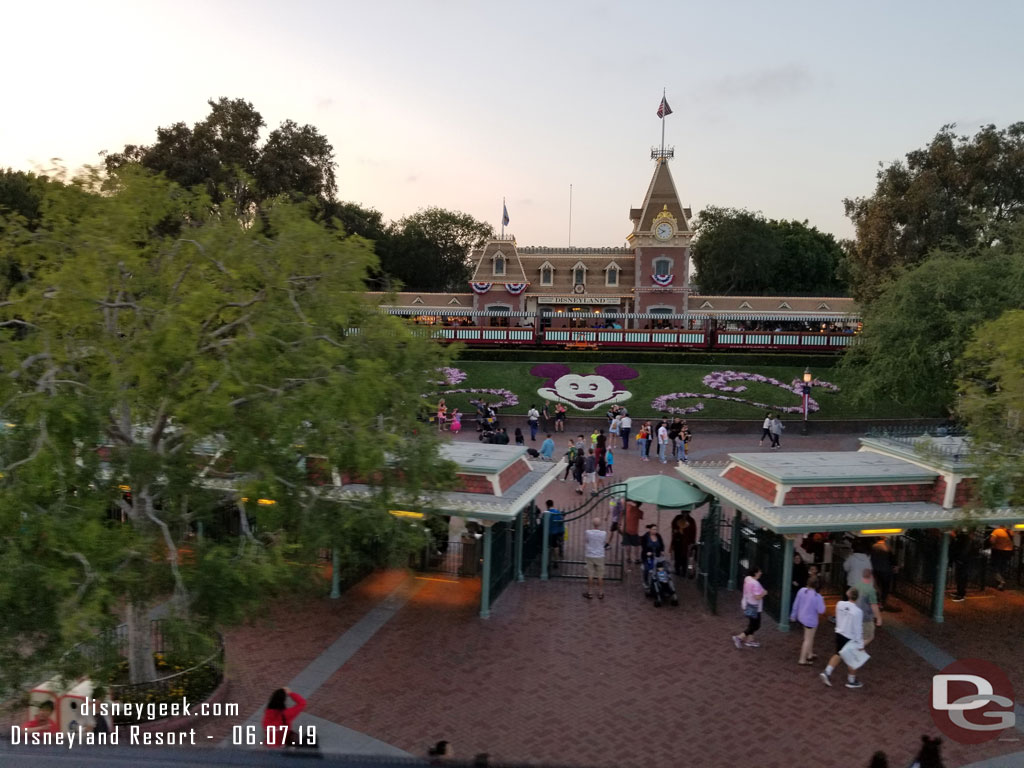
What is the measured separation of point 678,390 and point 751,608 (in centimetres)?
2467

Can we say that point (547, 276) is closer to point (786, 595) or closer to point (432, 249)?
point (432, 249)

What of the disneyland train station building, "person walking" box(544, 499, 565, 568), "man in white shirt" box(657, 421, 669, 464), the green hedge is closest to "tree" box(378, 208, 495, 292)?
the disneyland train station building

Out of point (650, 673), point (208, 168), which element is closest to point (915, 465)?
point (650, 673)

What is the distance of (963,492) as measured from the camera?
561 inches

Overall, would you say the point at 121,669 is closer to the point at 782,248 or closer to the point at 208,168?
the point at 208,168

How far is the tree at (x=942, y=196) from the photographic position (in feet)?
115

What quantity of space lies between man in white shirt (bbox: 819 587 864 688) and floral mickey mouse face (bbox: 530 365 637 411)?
23.8 metres

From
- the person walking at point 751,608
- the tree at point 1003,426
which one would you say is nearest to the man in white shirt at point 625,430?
the person walking at point 751,608

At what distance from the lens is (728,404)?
35.4 m

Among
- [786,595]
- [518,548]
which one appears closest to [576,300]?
[518,548]

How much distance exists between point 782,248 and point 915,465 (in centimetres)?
6880

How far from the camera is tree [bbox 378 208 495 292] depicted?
75.2 m

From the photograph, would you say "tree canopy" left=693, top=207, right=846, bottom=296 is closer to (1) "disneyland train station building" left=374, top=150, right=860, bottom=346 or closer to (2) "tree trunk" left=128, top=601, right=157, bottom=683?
(1) "disneyland train station building" left=374, top=150, right=860, bottom=346

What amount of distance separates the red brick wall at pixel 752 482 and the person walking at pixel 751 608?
1.70 m
